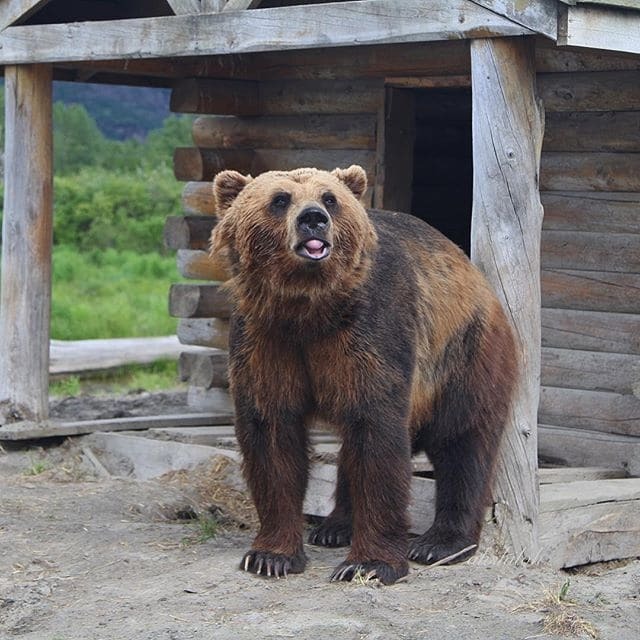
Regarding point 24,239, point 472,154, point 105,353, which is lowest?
point 105,353

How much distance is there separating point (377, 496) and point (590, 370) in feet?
7.99

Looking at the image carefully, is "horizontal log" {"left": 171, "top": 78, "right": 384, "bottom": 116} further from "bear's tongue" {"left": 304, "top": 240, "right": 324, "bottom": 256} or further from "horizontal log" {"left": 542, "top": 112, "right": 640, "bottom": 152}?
"bear's tongue" {"left": 304, "top": 240, "right": 324, "bottom": 256}

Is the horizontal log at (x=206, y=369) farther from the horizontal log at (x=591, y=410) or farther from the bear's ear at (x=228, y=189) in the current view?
the bear's ear at (x=228, y=189)

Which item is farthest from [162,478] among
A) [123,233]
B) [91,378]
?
[123,233]

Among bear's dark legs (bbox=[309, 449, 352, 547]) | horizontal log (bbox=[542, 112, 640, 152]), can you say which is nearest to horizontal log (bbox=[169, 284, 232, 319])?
horizontal log (bbox=[542, 112, 640, 152])

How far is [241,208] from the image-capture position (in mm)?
5672

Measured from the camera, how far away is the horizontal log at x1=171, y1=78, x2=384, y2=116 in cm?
849

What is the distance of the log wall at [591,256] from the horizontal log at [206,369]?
239cm

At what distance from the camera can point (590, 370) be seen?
7.74 m

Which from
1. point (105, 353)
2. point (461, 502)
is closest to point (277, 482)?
point (461, 502)

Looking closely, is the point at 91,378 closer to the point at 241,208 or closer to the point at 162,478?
the point at 162,478

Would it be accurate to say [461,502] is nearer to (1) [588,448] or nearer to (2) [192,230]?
(1) [588,448]

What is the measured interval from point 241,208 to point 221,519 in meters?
2.01

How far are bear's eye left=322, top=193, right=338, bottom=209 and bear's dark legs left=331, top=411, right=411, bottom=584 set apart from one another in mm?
868
